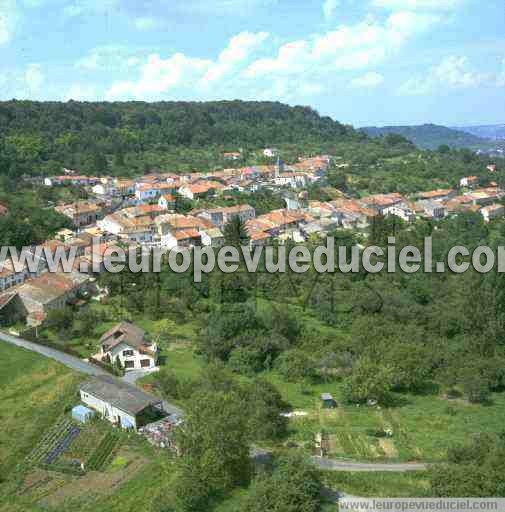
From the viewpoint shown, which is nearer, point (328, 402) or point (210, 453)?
point (210, 453)

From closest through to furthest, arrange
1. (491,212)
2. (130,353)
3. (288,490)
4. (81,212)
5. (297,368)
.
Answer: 1. (288,490)
2. (297,368)
3. (130,353)
4. (81,212)
5. (491,212)

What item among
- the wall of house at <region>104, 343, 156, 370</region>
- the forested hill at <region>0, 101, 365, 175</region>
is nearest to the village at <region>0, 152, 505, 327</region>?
the forested hill at <region>0, 101, 365, 175</region>

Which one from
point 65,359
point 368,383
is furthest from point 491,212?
point 65,359

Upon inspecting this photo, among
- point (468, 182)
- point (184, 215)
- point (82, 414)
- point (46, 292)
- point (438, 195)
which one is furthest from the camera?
point (468, 182)

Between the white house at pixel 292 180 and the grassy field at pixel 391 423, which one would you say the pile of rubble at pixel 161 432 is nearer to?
the grassy field at pixel 391 423

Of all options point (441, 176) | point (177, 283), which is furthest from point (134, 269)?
point (441, 176)

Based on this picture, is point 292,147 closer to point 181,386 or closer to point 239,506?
point 181,386

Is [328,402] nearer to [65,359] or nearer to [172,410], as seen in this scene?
[172,410]
